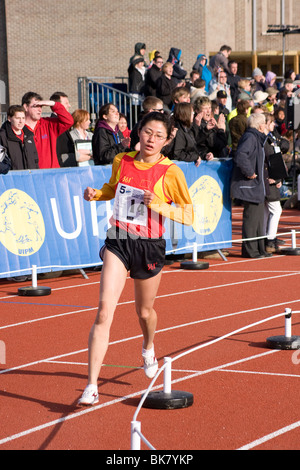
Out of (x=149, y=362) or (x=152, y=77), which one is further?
(x=152, y=77)

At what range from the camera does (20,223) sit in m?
11.0

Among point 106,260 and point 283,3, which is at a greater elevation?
point 283,3

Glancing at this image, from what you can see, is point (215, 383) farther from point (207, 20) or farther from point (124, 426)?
point (207, 20)

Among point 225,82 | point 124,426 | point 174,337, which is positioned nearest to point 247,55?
point 225,82

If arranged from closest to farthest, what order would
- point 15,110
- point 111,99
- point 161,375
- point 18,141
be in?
point 161,375 → point 15,110 → point 18,141 → point 111,99

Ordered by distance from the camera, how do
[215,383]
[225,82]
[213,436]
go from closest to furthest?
1. [213,436]
2. [215,383]
3. [225,82]

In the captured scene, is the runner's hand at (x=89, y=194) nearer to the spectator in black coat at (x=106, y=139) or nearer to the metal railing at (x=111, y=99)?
the spectator in black coat at (x=106, y=139)

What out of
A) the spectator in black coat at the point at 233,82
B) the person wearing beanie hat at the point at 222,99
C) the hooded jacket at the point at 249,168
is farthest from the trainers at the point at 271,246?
the spectator in black coat at the point at 233,82

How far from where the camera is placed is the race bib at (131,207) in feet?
20.4

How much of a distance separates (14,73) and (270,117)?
21.2 m

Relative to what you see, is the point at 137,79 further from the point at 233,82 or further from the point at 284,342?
the point at 284,342

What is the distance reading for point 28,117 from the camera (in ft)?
38.6

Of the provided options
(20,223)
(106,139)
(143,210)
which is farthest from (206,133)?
(143,210)

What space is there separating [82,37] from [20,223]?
24158mm
